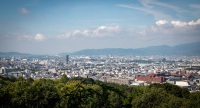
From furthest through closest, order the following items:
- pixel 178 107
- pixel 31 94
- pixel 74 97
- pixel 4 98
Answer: pixel 178 107, pixel 31 94, pixel 4 98, pixel 74 97

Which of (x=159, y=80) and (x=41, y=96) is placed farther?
(x=159, y=80)

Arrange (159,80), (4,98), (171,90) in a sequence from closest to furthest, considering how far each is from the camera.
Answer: (4,98) → (171,90) → (159,80)

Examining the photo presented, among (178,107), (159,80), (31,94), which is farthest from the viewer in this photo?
(159,80)

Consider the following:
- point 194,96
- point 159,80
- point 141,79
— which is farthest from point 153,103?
point 141,79

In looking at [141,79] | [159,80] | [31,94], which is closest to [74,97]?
[31,94]

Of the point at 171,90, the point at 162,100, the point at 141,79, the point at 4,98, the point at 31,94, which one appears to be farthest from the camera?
the point at 141,79

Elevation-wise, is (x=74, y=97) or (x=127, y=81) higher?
(x=74, y=97)

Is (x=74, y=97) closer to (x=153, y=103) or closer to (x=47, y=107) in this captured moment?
(x=47, y=107)

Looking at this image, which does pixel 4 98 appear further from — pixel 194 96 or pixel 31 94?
pixel 194 96

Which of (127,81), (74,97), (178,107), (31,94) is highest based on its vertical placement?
(74,97)
